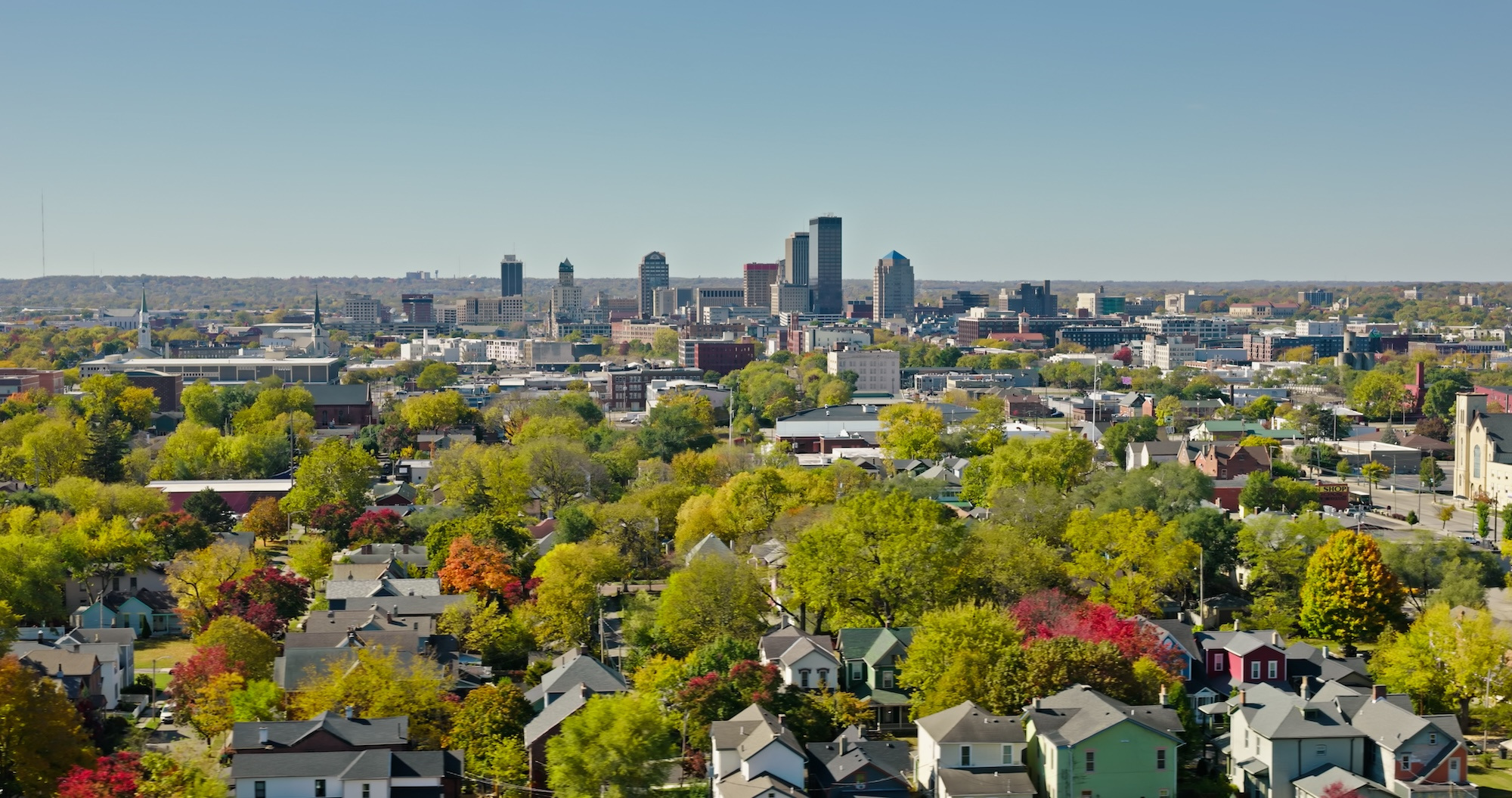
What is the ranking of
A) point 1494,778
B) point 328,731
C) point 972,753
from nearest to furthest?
1. point 328,731
2. point 972,753
3. point 1494,778

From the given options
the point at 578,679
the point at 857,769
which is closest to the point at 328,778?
the point at 578,679

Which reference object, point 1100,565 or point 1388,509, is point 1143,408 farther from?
point 1100,565

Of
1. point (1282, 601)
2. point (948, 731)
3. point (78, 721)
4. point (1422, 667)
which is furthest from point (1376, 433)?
point (78, 721)

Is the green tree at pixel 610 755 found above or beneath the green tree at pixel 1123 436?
beneath

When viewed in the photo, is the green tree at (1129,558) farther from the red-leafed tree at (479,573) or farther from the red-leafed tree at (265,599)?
the red-leafed tree at (265,599)

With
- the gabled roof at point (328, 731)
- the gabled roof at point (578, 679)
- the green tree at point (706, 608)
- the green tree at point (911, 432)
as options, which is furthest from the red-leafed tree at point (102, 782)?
the green tree at point (911, 432)

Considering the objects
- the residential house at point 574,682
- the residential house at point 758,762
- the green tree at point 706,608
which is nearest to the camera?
the residential house at point 758,762

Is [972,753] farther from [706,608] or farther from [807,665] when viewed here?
[706,608]
